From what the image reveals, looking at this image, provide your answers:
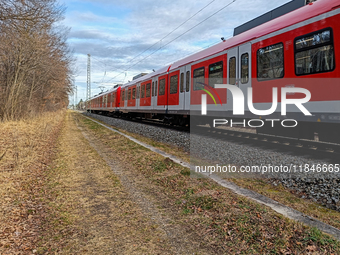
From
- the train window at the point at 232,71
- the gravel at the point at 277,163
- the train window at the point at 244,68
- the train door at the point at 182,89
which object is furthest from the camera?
the train door at the point at 182,89

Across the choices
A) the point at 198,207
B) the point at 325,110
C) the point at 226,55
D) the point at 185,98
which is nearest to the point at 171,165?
the point at 198,207

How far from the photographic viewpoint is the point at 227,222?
11.9ft

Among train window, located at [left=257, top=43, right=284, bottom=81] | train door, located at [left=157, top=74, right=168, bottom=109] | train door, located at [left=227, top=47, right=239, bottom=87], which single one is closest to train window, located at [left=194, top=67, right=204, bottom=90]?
train door, located at [left=227, top=47, right=239, bottom=87]

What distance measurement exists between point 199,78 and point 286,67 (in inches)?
220

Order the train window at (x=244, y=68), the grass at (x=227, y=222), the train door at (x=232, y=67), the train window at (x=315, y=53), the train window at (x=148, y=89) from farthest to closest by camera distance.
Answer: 1. the train window at (x=148, y=89)
2. the train door at (x=232, y=67)
3. the train window at (x=244, y=68)
4. the train window at (x=315, y=53)
5. the grass at (x=227, y=222)

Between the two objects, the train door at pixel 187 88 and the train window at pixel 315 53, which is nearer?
the train window at pixel 315 53

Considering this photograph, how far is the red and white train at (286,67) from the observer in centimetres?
688

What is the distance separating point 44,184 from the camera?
18.4ft

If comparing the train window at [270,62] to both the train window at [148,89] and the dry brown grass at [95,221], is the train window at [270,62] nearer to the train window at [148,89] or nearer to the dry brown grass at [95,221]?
the dry brown grass at [95,221]

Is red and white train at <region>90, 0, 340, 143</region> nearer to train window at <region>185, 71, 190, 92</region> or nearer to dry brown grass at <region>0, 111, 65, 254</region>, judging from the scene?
train window at <region>185, 71, 190, 92</region>

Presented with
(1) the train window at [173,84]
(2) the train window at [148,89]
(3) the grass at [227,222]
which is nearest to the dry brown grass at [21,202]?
(3) the grass at [227,222]

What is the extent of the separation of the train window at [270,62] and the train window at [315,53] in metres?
0.60

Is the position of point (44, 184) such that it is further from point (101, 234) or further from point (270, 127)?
point (270, 127)

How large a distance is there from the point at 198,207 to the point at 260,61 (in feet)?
21.3
